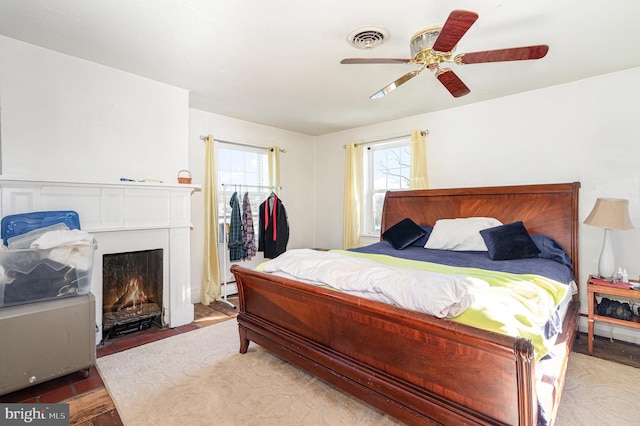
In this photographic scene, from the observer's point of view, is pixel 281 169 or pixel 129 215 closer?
pixel 129 215

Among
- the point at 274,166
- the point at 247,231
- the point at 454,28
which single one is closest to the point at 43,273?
the point at 247,231

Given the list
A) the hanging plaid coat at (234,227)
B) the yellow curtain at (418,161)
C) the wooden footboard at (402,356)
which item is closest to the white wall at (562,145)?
the yellow curtain at (418,161)

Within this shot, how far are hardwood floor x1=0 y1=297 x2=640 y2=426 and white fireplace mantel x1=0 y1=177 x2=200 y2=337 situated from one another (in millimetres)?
235

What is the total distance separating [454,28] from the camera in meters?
1.60

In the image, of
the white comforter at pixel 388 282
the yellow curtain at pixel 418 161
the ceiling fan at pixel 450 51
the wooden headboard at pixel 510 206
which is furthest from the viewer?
the yellow curtain at pixel 418 161

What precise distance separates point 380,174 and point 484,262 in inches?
95.2

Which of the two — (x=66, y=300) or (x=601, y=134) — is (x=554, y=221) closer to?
(x=601, y=134)

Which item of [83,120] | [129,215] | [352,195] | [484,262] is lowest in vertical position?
[484,262]

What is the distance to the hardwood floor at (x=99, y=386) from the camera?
1841 mm

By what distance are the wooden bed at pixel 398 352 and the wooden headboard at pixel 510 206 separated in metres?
0.76

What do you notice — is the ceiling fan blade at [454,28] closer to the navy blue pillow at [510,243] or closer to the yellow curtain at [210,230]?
the navy blue pillow at [510,243]

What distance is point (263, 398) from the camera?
78.2 inches

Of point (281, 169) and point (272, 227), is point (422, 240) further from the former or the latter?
point (281, 169)

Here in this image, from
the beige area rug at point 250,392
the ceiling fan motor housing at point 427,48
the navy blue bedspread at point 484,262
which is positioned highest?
the ceiling fan motor housing at point 427,48
